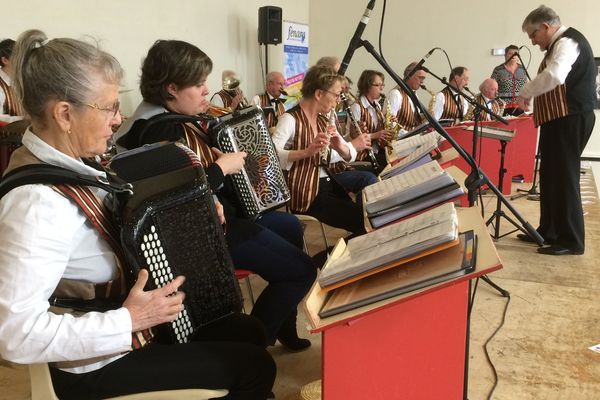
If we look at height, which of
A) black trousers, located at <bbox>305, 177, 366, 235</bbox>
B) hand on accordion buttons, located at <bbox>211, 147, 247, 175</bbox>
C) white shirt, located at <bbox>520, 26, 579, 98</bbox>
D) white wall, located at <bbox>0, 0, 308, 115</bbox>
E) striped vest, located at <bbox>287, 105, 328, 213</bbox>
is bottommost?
black trousers, located at <bbox>305, 177, 366, 235</bbox>

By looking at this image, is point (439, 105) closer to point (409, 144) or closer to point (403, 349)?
point (409, 144)

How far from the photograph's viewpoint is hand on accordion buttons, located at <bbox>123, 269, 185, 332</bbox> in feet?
3.61

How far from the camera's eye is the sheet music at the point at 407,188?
1.69m

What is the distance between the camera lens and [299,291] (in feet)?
6.46

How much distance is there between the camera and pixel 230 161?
1.80 m

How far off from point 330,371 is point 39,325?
0.64 m

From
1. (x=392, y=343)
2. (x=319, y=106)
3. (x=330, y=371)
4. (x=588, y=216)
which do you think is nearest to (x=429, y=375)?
(x=392, y=343)

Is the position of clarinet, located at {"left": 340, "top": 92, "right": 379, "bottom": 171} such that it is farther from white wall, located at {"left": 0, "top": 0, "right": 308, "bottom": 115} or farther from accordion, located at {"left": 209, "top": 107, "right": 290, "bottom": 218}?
accordion, located at {"left": 209, "top": 107, "right": 290, "bottom": 218}

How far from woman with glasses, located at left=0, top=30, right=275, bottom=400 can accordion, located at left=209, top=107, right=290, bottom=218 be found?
761 mm

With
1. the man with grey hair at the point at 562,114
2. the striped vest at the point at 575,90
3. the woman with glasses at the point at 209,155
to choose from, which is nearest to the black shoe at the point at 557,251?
the man with grey hair at the point at 562,114

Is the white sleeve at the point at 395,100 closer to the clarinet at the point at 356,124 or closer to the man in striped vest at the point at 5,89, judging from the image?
the clarinet at the point at 356,124

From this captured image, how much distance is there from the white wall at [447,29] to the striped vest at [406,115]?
10.2 feet

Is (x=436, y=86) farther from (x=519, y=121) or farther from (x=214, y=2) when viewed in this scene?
(x=214, y=2)

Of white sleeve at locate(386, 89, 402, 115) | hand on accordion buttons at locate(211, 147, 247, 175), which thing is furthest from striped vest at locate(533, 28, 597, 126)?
hand on accordion buttons at locate(211, 147, 247, 175)
